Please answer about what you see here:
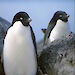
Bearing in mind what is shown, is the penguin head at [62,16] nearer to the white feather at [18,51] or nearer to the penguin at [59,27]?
the penguin at [59,27]

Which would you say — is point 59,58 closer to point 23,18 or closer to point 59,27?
point 23,18

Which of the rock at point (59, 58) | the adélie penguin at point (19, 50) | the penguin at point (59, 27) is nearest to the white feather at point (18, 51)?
the adélie penguin at point (19, 50)

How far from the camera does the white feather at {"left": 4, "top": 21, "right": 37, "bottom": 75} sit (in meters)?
1.25

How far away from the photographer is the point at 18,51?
125 cm

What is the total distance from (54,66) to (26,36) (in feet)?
1.08

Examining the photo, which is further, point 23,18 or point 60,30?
point 60,30

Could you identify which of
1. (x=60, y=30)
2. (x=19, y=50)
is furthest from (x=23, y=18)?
(x=60, y=30)

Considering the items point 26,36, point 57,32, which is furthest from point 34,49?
point 57,32

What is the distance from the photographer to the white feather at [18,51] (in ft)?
4.09

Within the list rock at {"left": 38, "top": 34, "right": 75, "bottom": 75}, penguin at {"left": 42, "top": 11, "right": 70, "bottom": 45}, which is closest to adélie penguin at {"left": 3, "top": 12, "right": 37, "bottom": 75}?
rock at {"left": 38, "top": 34, "right": 75, "bottom": 75}

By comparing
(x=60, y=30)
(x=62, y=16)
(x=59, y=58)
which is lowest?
(x=59, y=58)

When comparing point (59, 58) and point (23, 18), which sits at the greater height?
point (23, 18)

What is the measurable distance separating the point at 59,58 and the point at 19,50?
12.7 inches

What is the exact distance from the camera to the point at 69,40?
123 centimetres
